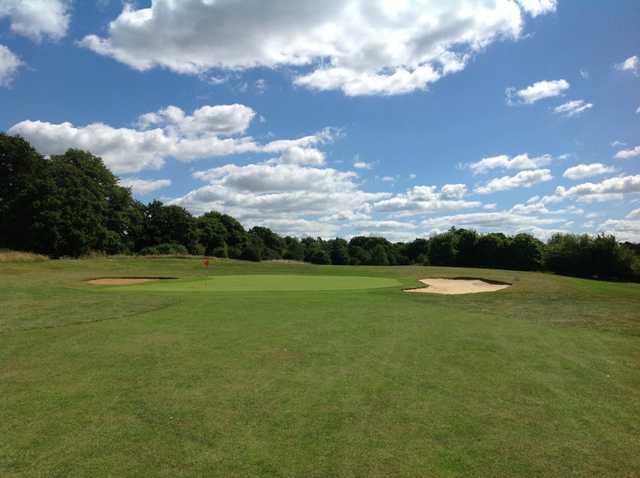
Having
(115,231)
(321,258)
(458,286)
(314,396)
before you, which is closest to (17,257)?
(115,231)

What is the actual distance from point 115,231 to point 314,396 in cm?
6112

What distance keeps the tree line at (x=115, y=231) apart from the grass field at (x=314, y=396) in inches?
1559

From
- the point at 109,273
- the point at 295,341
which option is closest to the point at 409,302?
the point at 295,341

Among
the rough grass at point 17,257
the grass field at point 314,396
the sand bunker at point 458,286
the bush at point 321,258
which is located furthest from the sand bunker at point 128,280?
the bush at point 321,258

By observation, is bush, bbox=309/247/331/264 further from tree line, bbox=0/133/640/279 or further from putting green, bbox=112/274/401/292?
putting green, bbox=112/274/401/292

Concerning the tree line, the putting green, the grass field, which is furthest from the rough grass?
the grass field

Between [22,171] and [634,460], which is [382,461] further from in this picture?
[22,171]

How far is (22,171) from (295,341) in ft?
183

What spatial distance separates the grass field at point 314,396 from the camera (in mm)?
4051

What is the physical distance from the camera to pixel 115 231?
5978 centimetres

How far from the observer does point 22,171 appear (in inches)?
2015

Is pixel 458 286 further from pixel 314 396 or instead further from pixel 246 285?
pixel 314 396

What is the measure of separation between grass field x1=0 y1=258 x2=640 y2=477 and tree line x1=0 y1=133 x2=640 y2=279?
130 feet

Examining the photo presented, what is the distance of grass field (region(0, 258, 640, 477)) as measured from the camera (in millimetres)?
4051
